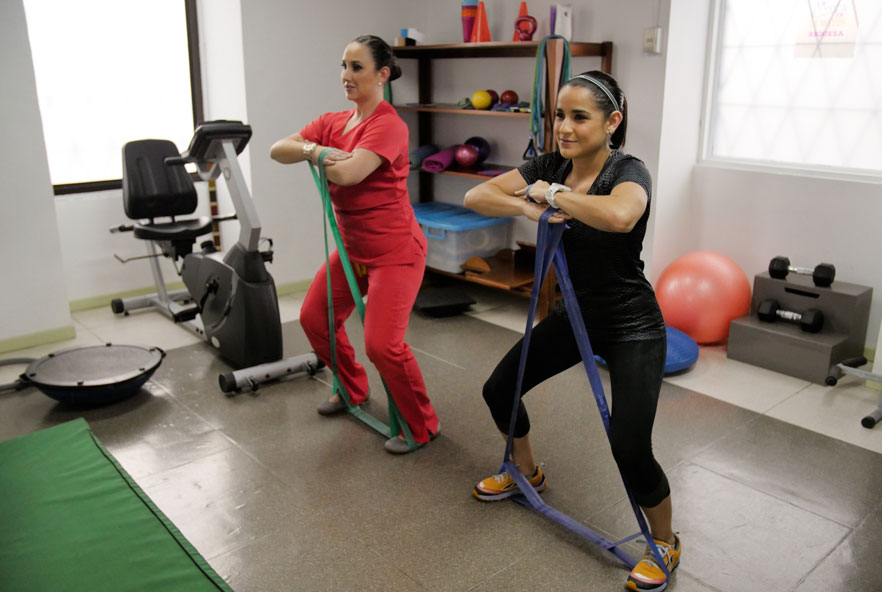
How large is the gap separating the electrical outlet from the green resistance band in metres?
2.10

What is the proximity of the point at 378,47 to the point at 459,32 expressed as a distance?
8.38 ft

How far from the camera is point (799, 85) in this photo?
4156 millimetres

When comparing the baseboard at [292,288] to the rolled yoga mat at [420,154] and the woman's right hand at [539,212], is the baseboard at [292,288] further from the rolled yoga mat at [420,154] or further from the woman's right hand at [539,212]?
the woman's right hand at [539,212]

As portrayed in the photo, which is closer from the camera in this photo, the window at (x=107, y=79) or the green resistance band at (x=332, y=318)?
the green resistance band at (x=332, y=318)

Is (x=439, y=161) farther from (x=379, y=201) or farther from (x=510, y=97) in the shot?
(x=379, y=201)

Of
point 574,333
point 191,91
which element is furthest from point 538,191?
point 191,91

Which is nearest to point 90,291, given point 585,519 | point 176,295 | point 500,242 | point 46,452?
Answer: point 176,295

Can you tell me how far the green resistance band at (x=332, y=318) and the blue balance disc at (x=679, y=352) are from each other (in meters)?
1.14

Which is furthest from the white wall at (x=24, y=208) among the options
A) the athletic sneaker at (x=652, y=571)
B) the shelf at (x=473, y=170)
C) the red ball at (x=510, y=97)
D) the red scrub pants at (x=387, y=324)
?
the athletic sneaker at (x=652, y=571)

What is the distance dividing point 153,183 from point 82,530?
2585 mm

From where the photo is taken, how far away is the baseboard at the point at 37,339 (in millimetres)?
4223

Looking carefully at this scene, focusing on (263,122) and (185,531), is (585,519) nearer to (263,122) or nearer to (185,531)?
(185,531)

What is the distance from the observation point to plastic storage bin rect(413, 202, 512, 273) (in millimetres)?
5031

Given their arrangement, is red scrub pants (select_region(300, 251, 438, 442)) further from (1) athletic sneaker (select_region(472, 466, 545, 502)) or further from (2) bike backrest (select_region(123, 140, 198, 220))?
(2) bike backrest (select_region(123, 140, 198, 220))
